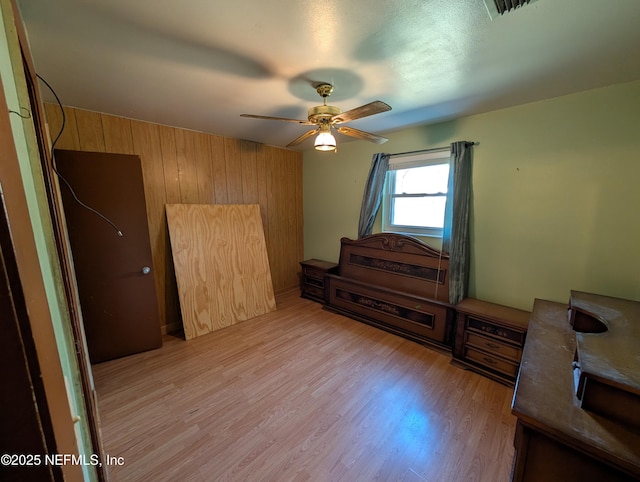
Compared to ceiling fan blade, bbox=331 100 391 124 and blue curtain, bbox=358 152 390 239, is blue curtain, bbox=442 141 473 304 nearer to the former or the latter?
blue curtain, bbox=358 152 390 239

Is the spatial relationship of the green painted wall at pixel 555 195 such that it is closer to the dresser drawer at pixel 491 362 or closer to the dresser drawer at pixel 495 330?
the dresser drawer at pixel 495 330

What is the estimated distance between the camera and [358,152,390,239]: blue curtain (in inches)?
128

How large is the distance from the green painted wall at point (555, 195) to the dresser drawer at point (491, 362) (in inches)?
24.0

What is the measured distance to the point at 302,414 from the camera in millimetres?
1818

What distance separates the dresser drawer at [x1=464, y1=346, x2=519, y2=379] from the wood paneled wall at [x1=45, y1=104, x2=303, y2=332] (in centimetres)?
291

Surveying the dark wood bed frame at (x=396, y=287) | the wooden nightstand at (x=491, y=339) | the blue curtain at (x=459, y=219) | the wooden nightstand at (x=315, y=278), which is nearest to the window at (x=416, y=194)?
the blue curtain at (x=459, y=219)

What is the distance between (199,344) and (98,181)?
6.32 feet

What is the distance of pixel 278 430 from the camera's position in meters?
1.70

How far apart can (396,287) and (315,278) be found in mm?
1334

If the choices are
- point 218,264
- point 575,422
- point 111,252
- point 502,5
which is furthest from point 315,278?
point 502,5

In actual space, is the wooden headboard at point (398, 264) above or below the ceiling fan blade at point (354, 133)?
below

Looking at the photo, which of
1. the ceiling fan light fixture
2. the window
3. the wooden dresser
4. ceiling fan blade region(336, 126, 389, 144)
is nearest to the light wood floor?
the wooden dresser

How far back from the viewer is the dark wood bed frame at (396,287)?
2646mm

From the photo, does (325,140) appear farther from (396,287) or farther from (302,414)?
(302,414)
